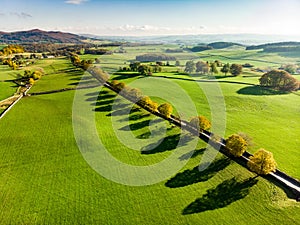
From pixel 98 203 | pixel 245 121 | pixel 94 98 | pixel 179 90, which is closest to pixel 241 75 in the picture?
pixel 179 90

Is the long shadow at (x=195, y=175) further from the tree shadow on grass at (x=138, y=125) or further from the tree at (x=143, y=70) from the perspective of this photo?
the tree at (x=143, y=70)

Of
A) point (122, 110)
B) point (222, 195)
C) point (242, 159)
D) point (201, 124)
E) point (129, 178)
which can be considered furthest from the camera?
point (122, 110)

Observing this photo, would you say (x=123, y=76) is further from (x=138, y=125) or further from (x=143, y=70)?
(x=138, y=125)

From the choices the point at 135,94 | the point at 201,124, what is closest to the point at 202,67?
the point at 135,94

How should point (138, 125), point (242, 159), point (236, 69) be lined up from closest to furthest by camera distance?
point (242, 159), point (138, 125), point (236, 69)

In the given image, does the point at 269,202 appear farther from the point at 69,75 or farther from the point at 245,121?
the point at 69,75

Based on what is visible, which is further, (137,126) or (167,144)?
(137,126)

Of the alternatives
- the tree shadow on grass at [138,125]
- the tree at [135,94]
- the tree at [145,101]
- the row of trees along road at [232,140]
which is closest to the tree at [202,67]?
the row of trees along road at [232,140]

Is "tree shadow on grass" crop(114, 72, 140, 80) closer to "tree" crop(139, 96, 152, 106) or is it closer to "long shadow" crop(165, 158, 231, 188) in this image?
"tree" crop(139, 96, 152, 106)
